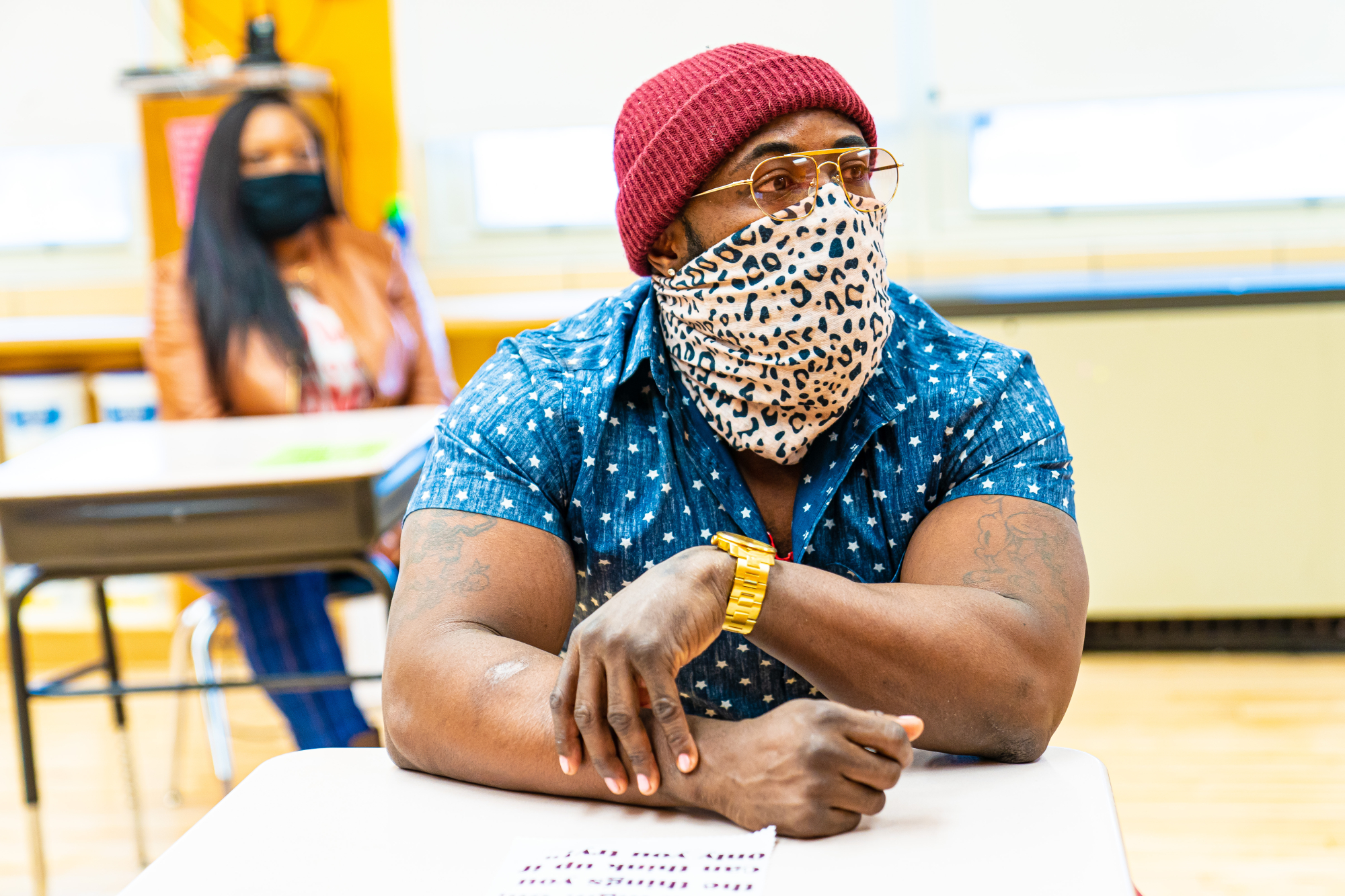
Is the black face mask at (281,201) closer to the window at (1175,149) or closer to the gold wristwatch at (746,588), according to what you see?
the window at (1175,149)

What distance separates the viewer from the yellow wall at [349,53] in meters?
3.34

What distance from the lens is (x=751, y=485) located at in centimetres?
127

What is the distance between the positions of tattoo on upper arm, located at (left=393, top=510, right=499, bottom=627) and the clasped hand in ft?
0.60

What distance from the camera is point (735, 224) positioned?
1.19 metres

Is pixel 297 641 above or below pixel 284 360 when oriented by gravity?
below

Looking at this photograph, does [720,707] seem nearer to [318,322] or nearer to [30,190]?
[318,322]

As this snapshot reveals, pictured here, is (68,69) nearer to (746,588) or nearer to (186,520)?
(186,520)

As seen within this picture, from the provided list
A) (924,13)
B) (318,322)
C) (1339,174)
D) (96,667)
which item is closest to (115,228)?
(318,322)

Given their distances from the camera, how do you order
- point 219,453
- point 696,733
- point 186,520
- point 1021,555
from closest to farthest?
point 696,733
point 1021,555
point 186,520
point 219,453

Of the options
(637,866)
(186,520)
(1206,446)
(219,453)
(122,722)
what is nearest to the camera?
(637,866)

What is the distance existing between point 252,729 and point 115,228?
1689mm

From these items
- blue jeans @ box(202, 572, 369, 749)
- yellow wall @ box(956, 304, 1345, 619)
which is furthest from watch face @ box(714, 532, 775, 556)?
yellow wall @ box(956, 304, 1345, 619)

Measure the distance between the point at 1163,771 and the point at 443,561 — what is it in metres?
1.93

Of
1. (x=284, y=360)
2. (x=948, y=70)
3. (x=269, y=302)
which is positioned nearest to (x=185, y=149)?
(x=269, y=302)
